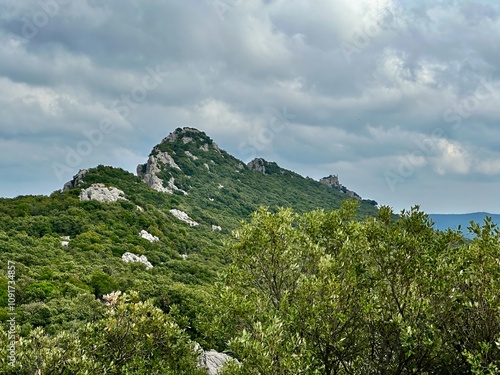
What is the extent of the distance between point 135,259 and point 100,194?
39530mm

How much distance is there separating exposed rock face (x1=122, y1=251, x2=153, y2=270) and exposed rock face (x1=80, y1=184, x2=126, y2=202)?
33.9 metres

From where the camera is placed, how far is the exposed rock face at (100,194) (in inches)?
4358

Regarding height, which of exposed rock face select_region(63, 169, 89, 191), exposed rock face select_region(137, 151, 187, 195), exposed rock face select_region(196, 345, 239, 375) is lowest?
exposed rock face select_region(196, 345, 239, 375)

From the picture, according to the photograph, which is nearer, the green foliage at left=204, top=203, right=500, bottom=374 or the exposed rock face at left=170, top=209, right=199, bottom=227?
the green foliage at left=204, top=203, right=500, bottom=374

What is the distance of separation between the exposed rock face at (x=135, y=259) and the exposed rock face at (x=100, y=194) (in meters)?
33.9

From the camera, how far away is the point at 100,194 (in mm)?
114000

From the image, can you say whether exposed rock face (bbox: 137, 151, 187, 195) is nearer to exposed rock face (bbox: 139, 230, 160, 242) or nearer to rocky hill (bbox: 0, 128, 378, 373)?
rocky hill (bbox: 0, 128, 378, 373)

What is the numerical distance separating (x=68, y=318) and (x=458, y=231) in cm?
4502

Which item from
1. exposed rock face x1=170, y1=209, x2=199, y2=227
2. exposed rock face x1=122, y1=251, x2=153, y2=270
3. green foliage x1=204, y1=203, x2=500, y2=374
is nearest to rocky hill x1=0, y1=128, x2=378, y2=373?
exposed rock face x1=170, y1=209, x2=199, y2=227

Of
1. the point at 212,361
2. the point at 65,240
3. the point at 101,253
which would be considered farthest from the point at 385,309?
the point at 65,240

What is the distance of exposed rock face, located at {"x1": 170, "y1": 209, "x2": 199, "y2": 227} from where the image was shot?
13950cm

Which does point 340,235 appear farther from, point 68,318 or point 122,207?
point 122,207

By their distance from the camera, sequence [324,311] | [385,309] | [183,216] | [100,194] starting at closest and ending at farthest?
1. [324,311]
2. [385,309]
3. [100,194]
4. [183,216]

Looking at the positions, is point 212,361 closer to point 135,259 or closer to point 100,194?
point 135,259
